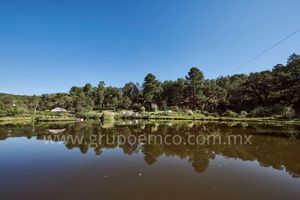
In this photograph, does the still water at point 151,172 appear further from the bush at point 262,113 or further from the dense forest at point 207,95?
the bush at point 262,113

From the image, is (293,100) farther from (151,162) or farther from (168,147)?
(151,162)

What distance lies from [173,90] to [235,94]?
15.9 meters

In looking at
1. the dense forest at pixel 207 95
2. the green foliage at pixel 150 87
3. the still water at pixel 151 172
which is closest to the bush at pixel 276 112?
the dense forest at pixel 207 95

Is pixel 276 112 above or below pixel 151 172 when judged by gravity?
above

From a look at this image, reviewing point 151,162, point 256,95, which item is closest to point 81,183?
point 151,162

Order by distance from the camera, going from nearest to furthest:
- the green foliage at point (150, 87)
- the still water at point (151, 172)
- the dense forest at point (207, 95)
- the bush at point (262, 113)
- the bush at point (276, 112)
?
the still water at point (151, 172)
the bush at point (276, 112)
the bush at point (262, 113)
the dense forest at point (207, 95)
the green foliage at point (150, 87)

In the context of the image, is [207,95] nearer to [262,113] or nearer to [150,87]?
[150,87]

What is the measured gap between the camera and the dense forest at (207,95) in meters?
40.1

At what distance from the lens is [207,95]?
2206 inches

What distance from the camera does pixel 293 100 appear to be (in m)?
38.5

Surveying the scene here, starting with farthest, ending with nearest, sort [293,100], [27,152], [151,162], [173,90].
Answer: [173,90]
[293,100]
[27,152]
[151,162]

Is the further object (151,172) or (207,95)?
(207,95)

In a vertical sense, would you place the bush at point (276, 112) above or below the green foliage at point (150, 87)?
below

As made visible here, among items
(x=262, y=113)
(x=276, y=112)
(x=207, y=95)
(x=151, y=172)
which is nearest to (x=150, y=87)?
(x=207, y=95)
